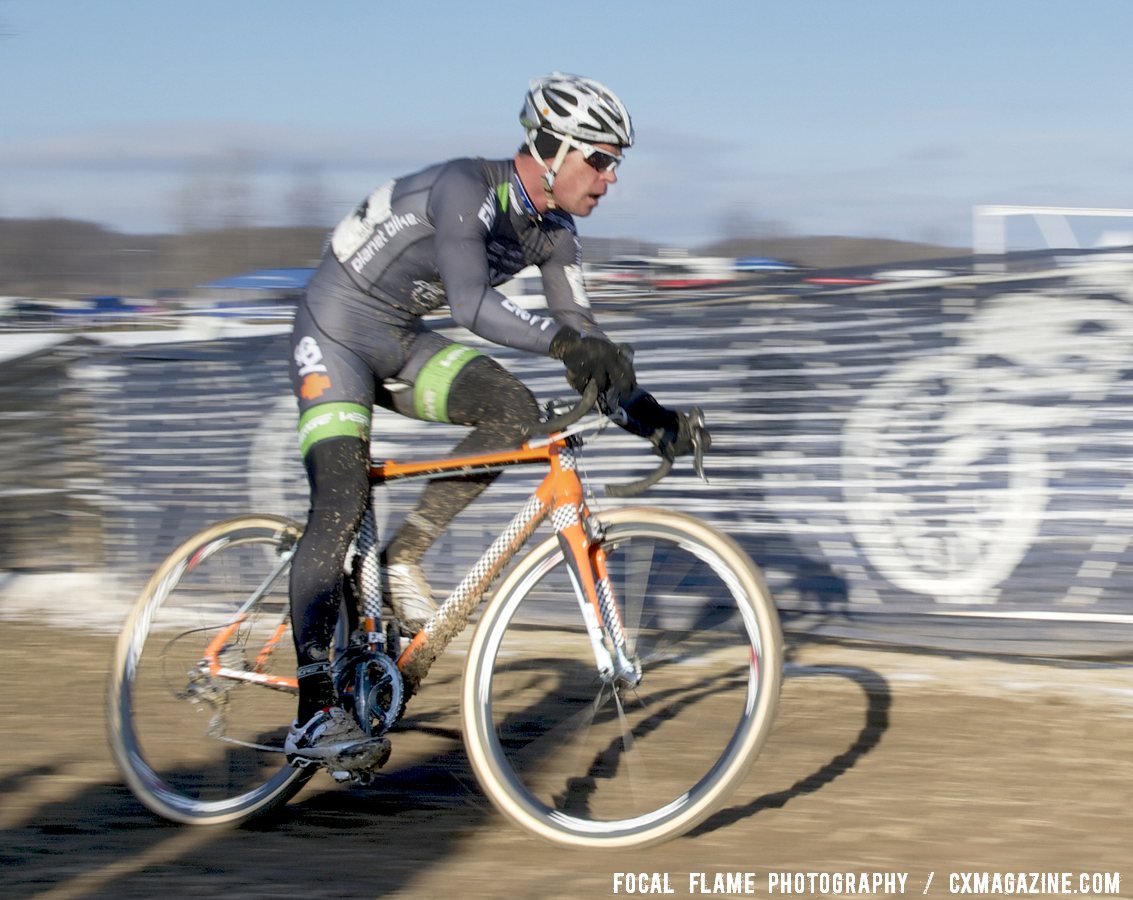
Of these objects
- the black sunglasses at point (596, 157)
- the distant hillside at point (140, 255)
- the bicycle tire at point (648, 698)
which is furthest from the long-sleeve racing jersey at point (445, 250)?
the distant hillside at point (140, 255)

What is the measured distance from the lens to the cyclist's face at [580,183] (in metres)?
3.71

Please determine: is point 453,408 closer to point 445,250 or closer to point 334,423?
point 334,423

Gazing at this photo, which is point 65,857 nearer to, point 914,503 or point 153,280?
point 914,503

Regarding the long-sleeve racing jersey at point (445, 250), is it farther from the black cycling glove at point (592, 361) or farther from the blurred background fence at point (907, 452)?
the blurred background fence at point (907, 452)

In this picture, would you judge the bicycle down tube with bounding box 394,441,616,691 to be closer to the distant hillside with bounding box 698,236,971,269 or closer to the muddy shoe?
the muddy shoe

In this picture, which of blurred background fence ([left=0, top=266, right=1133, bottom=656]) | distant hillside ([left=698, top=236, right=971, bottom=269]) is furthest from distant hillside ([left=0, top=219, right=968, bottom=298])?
blurred background fence ([left=0, top=266, right=1133, bottom=656])

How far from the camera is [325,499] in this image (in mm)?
3873

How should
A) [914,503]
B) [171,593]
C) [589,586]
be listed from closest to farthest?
1. [589,586]
2. [171,593]
3. [914,503]

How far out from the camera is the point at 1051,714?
16.8 feet

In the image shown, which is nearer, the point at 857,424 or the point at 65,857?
the point at 65,857

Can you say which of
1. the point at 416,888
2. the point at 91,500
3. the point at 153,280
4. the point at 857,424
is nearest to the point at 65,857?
the point at 416,888

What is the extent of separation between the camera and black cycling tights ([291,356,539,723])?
386 centimetres

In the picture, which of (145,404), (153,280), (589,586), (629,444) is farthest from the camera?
(153,280)

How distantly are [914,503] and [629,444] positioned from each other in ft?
4.70
